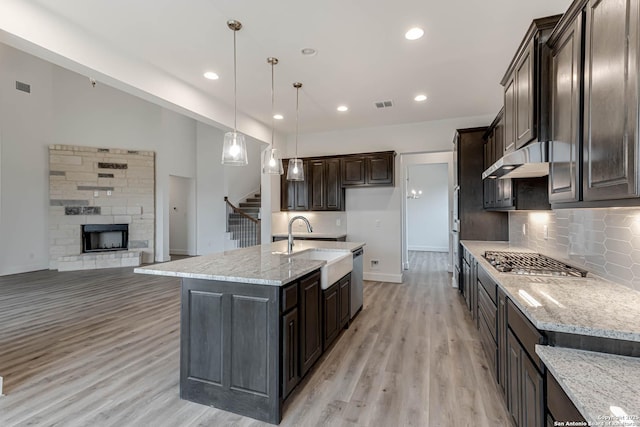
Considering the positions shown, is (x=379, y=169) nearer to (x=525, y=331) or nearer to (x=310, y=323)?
(x=310, y=323)

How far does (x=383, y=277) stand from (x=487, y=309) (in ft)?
11.1

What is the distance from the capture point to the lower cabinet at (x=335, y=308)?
272 centimetres

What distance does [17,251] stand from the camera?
20.9 feet

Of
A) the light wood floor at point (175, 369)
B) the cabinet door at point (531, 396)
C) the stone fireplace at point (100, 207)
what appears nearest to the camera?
the cabinet door at point (531, 396)

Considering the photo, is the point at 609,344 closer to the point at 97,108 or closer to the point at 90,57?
the point at 90,57

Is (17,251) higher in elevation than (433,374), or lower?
higher

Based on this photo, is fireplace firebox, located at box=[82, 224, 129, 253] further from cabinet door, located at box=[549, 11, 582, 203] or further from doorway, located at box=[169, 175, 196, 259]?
cabinet door, located at box=[549, 11, 582, 203]

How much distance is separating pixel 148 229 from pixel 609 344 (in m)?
8.61

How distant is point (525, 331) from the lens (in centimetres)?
148

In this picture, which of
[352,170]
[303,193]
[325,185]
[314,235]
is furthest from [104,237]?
[352,170]

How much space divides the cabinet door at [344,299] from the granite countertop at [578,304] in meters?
1.53

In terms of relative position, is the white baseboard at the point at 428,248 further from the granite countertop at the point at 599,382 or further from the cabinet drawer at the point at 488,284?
Result: the granite countertop at the point at 599,382

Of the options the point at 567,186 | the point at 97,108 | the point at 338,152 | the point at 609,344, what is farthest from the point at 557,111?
the point at 97,108

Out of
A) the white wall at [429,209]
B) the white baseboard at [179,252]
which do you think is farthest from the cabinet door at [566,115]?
the white baseboard at [179,252]
